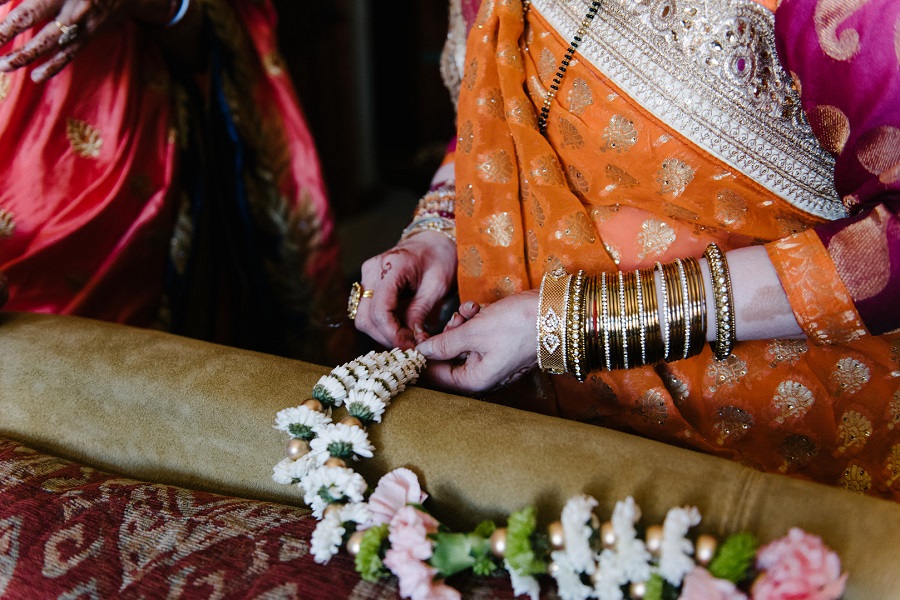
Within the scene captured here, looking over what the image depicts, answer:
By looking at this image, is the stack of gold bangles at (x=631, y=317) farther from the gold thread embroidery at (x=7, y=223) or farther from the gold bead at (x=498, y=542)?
the gold thread embroidery at (x=7, y=223)

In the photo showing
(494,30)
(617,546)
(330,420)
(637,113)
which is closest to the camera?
(617,546)

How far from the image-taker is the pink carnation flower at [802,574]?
0.39 metres

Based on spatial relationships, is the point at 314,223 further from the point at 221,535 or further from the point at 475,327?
the point at 221,535

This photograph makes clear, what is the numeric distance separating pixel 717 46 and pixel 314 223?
81 cm

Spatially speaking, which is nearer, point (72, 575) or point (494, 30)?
point (72, 575)

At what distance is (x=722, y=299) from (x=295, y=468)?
1.25ft

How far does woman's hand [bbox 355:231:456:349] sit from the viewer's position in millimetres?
779

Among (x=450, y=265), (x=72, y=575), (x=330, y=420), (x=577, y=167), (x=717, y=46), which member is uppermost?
(x=717, y=46)

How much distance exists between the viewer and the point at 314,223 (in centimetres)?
126

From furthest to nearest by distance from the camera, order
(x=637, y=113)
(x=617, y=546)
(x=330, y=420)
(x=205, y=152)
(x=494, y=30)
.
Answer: (x=205, y=152), (x=494, y=30), (x=637, y=113), (x=330, y=420), (x=617, y=546)

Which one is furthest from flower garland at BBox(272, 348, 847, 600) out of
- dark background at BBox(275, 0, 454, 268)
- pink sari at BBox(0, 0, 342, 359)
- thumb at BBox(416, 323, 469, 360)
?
dark background at BBox(275, 0, 454, 268)

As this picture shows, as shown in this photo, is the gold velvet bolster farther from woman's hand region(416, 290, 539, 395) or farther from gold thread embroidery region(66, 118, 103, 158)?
gold thread embroidery region(66, 118, 103, 158)

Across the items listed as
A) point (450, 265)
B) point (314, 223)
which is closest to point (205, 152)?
point (314, 223)

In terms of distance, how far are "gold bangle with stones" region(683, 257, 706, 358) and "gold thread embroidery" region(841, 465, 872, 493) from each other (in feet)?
0.75
